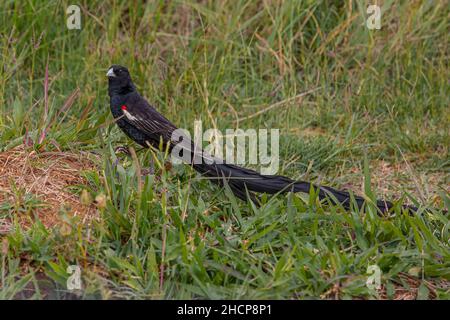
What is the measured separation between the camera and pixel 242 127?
546 centimetres

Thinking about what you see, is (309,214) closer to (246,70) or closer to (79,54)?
(246,70)

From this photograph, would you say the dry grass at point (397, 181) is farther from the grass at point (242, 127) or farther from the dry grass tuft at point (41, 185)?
the dry grass tuft at point (41, 185)

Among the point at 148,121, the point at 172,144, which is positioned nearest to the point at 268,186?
the point at 172,144

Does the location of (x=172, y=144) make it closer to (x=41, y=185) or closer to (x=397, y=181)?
(x=41, y=185)

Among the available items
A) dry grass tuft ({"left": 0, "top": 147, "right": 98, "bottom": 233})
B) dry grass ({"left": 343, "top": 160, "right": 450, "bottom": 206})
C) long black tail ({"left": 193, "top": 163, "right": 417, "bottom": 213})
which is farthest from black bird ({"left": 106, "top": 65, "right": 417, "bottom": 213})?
dry grass ({"left": 343, "top": 160, "right": 450, "bottom": 206})

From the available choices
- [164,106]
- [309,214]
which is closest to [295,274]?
[309,214]

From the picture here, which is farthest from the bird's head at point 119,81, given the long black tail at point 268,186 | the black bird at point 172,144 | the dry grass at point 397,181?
the dry grass at point 397,181

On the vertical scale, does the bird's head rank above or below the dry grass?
above

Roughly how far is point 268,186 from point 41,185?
1.21m

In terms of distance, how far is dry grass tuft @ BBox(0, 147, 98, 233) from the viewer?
3.68 metres

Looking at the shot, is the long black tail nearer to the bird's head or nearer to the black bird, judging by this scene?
the black bird

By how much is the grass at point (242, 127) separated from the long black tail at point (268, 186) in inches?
2.8

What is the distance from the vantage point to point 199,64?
5695mm
